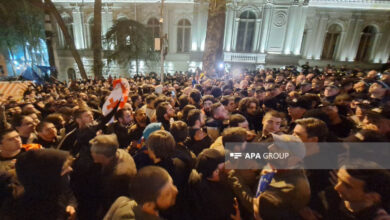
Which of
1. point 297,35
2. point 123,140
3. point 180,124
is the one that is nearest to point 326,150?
point 180,124

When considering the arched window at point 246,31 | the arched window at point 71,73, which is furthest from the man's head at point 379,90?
the arched window at point 71,73

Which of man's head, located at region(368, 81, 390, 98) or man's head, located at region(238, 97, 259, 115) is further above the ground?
man's head, located at region(368, 81, 390, 98)

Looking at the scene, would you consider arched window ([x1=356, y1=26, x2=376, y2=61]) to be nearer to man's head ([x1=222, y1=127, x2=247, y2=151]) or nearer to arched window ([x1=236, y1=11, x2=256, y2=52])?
arched window ([x1=236, y1=11, x2=256, y2=52])

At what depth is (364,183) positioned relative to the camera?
1.37 metres

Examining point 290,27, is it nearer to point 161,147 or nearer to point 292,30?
point 292,30

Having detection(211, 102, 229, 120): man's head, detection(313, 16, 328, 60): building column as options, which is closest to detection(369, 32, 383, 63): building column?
detection(313, 16, 328, 60): building column

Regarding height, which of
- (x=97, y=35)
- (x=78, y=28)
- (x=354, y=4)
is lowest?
(x=97, y=35)

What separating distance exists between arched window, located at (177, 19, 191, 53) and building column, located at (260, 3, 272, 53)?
7222mm

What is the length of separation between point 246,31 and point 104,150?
17.7m

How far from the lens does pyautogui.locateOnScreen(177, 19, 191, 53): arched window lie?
64.9 feet

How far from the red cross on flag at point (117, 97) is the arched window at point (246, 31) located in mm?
15401

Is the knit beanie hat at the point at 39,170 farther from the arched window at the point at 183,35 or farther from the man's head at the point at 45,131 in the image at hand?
the arched window at the point at 183,35

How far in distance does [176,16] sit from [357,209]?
2078 cm

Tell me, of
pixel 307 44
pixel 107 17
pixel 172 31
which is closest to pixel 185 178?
pixel 307 44
